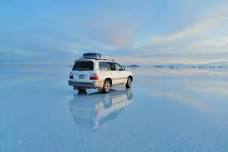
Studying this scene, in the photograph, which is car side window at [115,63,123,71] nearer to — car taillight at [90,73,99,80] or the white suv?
the white suv

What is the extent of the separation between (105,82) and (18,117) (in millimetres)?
6861

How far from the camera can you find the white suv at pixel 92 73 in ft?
45.5

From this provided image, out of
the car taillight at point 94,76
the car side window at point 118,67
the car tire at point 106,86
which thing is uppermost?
the car side window at point 118,67

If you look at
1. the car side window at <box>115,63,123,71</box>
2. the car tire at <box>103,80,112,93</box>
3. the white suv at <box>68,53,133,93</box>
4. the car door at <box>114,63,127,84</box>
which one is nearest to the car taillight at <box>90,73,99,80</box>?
the white suv at <box>68,53,133,93</box>

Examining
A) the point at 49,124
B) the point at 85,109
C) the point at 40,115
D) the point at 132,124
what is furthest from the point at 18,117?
the point at 132,124

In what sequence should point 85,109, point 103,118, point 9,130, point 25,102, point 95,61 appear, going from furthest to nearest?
point 95,61
point 25,102
point 85,109
point 103,118
point 9,130

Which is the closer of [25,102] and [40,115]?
[40,115]

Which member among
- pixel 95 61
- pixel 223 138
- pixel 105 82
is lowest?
pixel 223 138

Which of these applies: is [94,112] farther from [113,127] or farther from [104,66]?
[104,66]

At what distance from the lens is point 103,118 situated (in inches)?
324

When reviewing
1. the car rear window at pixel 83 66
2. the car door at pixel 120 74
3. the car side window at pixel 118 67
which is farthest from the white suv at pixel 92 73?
the car side window at pixel 118 67

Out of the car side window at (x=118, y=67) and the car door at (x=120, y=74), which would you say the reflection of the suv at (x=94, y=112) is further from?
the car side window at (x=118, y=67)

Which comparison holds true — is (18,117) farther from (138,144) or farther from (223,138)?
(223,138)

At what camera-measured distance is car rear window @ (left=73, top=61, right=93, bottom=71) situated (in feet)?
46.0
